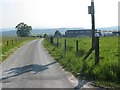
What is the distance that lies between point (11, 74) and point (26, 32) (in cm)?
16486

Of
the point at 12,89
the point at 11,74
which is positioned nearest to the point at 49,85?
the point at 12,89

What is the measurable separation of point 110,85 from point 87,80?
1.60m

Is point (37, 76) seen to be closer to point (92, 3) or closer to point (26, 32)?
point (92, 3)

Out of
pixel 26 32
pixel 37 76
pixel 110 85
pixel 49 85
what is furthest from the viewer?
pixel 26 32

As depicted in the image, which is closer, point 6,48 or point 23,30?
point 6,48

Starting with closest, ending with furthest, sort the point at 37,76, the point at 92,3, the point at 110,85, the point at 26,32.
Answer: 1. the point at 110,85
2. the point at 37,76
3. the point at 92,3
4. the point at 26,32

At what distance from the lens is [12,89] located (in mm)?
10992

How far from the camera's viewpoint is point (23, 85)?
11750 millimetres

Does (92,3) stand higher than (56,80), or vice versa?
(92,3)

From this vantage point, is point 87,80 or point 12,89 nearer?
point 12,89

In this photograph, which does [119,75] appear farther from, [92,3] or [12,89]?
[92,3]

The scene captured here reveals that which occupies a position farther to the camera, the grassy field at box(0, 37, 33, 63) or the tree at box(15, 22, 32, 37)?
the tree at box(15, 22, 32, 37)

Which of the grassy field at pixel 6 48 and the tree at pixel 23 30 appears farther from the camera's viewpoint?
the tree at pixel 23 30

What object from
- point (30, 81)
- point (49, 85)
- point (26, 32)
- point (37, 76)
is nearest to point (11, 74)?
point (37, 76)
